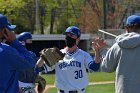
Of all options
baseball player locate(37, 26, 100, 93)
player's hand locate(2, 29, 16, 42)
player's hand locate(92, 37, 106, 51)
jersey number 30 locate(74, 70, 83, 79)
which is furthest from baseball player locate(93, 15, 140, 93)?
player's hand locate(2, 29, 16, 42)

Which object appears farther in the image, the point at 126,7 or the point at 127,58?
the point at 126,7

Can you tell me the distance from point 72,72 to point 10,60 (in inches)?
98.1

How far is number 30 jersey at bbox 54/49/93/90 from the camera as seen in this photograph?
6625 mm

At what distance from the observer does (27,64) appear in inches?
171

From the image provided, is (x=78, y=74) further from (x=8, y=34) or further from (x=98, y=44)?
(x=8, y=34)

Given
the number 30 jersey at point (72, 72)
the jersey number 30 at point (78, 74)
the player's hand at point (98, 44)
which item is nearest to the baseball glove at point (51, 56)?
the number 30 jersey at point (72, 72)

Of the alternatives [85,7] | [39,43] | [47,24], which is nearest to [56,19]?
[47,24]

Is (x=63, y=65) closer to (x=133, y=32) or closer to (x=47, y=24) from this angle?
(x=133, y=32)

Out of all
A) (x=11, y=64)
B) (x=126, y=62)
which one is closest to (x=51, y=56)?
(x=126, y=62)

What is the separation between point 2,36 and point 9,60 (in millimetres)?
255

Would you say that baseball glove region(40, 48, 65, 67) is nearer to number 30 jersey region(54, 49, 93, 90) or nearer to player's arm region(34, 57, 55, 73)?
player's arm region(34, 57, 55, 73)

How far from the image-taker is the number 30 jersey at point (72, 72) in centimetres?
662

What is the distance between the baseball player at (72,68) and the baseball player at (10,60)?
213 centimetres

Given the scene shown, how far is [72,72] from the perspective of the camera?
21.9 ft
